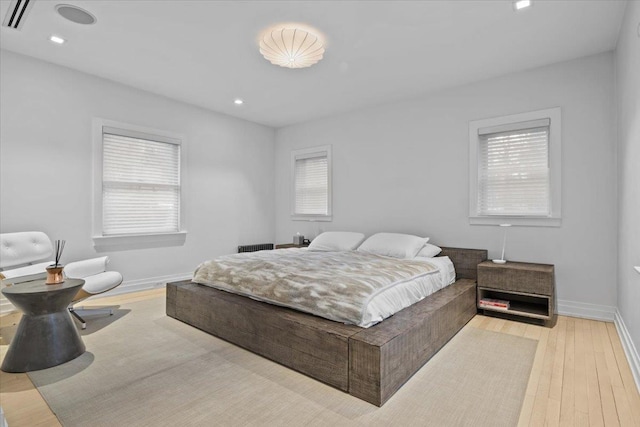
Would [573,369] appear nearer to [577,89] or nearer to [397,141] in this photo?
[577,89]

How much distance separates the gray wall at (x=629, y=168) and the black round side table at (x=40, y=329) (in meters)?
3.99

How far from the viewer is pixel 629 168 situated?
257cm

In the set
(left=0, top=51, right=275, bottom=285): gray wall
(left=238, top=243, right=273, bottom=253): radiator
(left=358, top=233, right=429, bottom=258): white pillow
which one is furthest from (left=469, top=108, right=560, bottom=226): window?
(left=0, top=51, right=275, bottom=285): gray wall

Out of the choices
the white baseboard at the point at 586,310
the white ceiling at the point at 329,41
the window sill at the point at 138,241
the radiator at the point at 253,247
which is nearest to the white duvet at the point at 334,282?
the white baseboard at the point at 586,310

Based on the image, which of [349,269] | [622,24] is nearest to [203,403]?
[349,269]

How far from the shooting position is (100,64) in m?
3.67

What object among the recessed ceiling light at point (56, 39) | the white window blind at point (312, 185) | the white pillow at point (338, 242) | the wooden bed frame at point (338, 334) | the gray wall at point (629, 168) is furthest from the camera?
the white window blind at point (312, 185)

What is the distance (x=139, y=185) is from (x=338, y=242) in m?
2.83

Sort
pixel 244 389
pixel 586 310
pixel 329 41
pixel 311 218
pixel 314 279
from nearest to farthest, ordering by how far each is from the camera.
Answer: pixel 244 389 < pixel 314 279 < pixel 329 41 < pixel 586 310 < pixel 311 218

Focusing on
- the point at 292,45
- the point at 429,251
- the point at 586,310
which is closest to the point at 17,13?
the point at 292,45

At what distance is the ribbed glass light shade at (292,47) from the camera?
9.39ft

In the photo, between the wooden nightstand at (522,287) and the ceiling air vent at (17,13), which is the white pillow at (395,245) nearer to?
the wooden nightstand at (522,287)

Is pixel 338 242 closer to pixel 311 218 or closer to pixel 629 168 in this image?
pixel 311 218

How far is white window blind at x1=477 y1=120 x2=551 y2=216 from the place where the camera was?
3.64 meters
